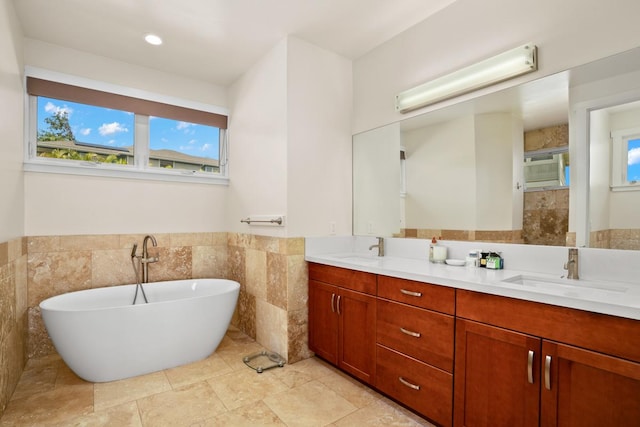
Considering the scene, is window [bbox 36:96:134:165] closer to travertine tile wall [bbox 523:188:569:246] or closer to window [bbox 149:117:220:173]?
window [bbox 149:117:220:173]

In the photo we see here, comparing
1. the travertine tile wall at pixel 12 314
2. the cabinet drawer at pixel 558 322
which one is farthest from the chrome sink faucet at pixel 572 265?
the travertine tile wall at pixel 12 314

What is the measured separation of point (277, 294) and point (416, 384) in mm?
1299

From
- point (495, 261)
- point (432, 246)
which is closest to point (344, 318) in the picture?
point (432, 246)

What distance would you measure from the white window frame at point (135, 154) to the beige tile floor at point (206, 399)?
1.60 metres

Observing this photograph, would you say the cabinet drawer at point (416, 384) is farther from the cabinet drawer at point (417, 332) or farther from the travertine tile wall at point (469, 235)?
the travertine tile wall at point (469, 235)

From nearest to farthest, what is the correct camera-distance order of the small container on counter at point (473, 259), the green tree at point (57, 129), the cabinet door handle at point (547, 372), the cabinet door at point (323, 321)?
the cabinet door handle at point (547, 372), the small container on counter at point (473, 259), the cabinet door at point (323, 321), the green tree at point (57, 129)

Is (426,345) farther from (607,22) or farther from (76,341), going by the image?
(76,341)

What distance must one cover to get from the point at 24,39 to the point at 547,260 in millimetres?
4116

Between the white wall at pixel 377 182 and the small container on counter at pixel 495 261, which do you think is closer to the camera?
the small container on counter at pixel 495 261

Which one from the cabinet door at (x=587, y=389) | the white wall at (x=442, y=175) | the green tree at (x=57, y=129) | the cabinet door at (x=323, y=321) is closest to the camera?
the cabinet door at (x=587, y=389)

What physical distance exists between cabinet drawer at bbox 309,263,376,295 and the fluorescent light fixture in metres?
1.32

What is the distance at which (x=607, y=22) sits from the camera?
160cm

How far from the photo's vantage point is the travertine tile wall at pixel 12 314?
1.91m

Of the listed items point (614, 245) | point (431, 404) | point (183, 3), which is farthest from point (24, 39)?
point (614, 245)
